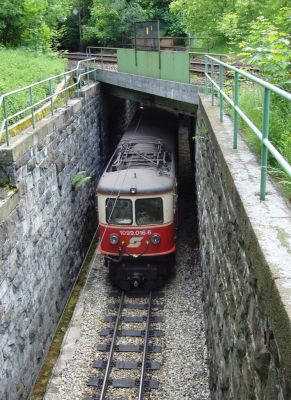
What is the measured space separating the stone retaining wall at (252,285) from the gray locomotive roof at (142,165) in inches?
216

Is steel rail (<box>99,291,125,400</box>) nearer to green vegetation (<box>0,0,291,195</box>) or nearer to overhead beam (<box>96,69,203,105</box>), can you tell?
green vegetation (<box>0,0,291,195</box>)

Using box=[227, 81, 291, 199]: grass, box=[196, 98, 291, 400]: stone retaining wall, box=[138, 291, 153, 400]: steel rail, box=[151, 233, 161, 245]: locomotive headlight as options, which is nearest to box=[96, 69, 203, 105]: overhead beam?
box=[151, 233, 161, 245]: locomotive headlight

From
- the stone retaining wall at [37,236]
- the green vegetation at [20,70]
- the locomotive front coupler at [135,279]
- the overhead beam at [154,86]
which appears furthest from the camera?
the green vegetation at [20,70]

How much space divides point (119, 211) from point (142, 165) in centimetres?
134

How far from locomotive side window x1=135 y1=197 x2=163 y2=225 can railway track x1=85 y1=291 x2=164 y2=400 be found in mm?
1767

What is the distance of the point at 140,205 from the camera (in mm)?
10961

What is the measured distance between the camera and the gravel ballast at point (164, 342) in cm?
811

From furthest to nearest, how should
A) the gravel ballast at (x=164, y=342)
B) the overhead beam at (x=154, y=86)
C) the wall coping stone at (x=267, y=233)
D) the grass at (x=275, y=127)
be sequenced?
the overhead beam at (x=154, y=86) < the gravel ballast at (x=164, y=342) < the grass at (x=275, y=127) < the wall coping stone at (x=267, y=233)

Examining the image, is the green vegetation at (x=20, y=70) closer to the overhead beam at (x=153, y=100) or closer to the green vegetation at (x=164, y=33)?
the green vegetation at (x=164, y=33)

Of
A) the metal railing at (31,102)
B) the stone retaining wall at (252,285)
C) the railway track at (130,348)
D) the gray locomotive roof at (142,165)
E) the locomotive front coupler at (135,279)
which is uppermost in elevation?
the metal railing at (31,102)

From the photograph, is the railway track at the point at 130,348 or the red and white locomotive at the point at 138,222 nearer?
the railway track at the point at 130,348

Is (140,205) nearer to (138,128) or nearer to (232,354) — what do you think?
(138,128)

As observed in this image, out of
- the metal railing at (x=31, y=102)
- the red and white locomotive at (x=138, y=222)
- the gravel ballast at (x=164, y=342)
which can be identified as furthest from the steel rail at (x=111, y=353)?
the metal railing at (x=31, y=102)

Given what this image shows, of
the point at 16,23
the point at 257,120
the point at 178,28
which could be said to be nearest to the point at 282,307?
the point at 257,120
